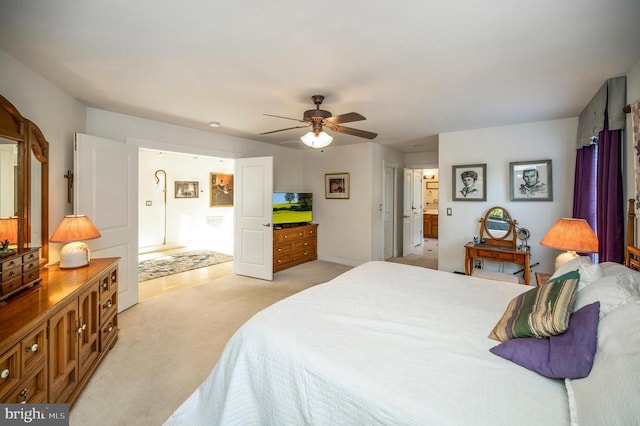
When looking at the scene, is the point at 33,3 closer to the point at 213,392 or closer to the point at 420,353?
the point at 213,392

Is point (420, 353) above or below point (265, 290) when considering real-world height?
above

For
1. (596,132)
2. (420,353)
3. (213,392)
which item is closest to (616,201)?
(596,132)

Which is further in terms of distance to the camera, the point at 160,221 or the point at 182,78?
the point at 160,221

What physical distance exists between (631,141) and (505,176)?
1.98 m

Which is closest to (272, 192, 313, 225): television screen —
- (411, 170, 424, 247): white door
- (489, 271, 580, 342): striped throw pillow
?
(411, 170, 424, 247): white door

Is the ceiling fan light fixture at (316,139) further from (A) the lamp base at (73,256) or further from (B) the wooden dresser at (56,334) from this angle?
(A) the lamp base at (73,256)

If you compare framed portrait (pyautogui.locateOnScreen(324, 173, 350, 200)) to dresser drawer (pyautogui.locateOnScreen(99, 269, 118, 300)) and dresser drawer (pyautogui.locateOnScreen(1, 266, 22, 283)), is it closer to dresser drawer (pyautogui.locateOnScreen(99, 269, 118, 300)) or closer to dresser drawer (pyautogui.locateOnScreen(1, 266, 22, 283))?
dresser drawer (pyautogui.locateOnScreen(99, 269, 118, 300))

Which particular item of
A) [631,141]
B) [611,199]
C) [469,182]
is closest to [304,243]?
[469,182]

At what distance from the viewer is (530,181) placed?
3.81 metres

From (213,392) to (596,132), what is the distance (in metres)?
A: 3.73

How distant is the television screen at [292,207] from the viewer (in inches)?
202

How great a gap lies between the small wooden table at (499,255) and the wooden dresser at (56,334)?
419cm

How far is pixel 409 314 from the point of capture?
159cm

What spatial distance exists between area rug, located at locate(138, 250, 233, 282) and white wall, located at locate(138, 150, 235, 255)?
1.72ft
